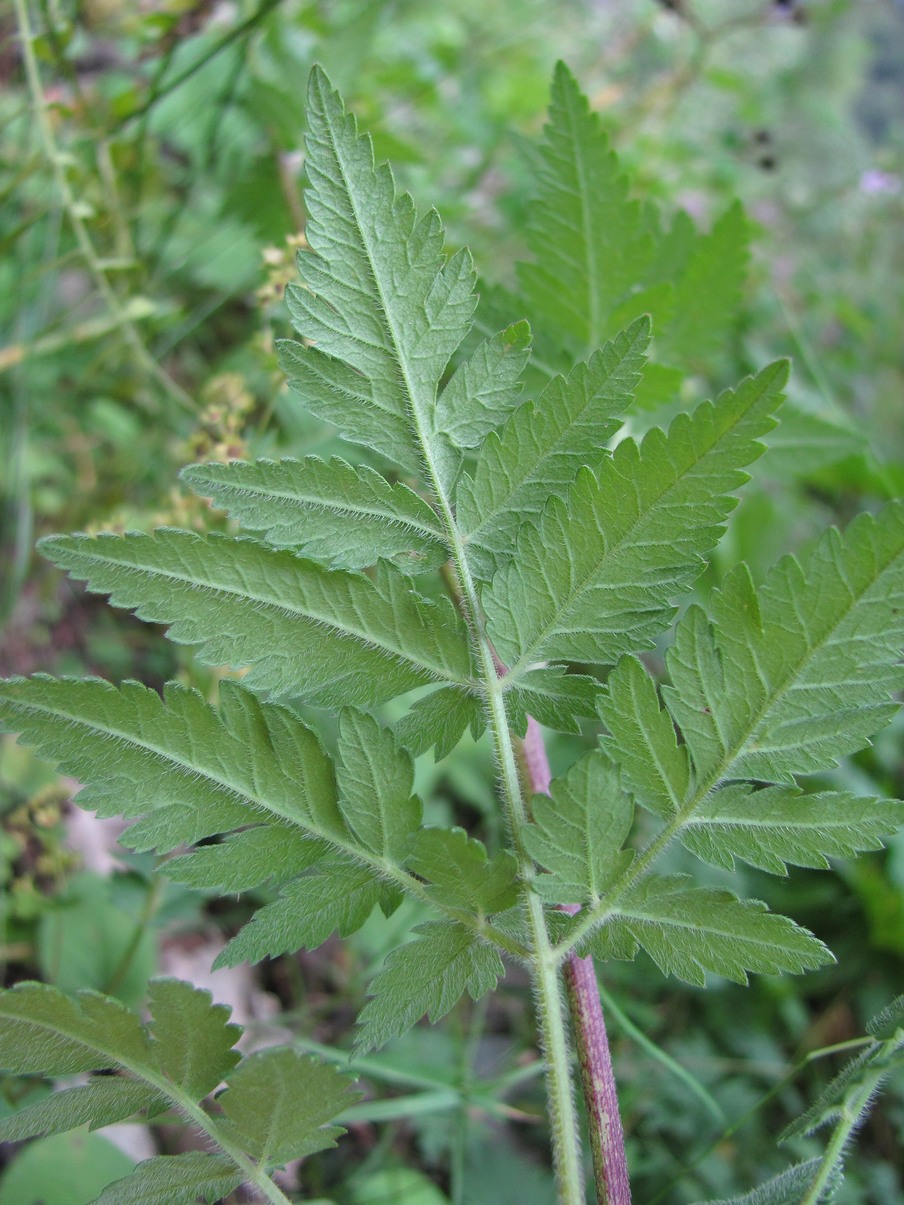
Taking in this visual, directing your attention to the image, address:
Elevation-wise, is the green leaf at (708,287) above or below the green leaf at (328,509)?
above

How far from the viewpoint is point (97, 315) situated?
6.26 feet

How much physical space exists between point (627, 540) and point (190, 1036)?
541 millimetres

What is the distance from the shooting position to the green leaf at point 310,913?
0.70 metres

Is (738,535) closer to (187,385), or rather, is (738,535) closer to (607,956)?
(187,385)

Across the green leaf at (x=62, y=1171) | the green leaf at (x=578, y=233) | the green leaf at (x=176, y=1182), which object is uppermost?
the green leaf at (x=578, y=233)

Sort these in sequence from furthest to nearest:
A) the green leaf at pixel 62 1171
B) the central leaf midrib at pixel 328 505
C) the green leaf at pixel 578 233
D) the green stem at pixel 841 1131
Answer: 1. the green leaf at pixel 62 1171
2. the green leaf at pixel 578 233
3. the central leaf midrib at pixel 328 505
4. the green stem at pixel 841 1131

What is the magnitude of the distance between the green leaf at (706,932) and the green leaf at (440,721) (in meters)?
0.20

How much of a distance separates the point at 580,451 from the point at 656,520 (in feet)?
0.30

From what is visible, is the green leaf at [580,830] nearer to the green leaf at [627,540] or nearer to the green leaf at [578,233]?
the green leaf at [627,540]

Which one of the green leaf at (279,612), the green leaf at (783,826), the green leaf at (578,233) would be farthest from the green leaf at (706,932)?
the green leaf at (578,233)

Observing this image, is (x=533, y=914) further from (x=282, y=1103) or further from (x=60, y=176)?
(x=60, y=176)

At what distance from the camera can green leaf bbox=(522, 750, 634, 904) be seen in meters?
0.69

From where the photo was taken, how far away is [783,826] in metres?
0.71

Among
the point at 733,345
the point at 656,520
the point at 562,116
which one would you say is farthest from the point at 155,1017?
the point at 733,345
